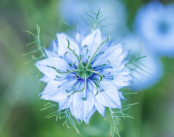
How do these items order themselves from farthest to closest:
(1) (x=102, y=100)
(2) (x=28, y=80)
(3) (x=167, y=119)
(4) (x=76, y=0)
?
(3) (x=167, y=119) < (4) (x=76, y=0) < (2) (x=28, y=80) < (1) (x=102, y=100)

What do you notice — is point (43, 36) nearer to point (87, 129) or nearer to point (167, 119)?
point (87, 129)

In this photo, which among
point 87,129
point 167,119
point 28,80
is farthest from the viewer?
point 167,119

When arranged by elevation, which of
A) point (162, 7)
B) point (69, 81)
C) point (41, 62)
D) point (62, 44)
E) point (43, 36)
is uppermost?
point (162, 7)

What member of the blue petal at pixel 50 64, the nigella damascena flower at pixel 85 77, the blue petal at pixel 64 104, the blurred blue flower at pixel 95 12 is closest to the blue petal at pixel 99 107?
the nigella damascena flower at pixel 85 77

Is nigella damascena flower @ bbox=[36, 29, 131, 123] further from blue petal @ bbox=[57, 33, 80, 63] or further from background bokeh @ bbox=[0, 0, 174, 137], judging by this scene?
background bokeh @ bbox=[0, 0, 174, 137]

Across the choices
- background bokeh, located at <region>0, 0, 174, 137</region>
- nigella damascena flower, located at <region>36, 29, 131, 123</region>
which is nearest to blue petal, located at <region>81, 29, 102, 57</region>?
nigella damascena flower, located at <region>36, 29, 131, 123</region>

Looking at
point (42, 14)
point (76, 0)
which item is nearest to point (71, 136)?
point (42, 14)

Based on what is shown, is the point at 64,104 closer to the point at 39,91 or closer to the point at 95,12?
the point at 39,91
